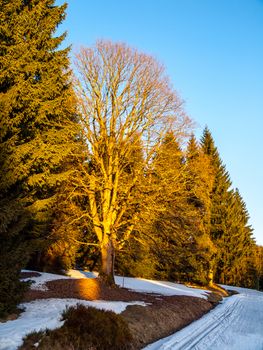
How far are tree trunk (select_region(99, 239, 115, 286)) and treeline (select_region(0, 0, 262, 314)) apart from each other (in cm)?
5

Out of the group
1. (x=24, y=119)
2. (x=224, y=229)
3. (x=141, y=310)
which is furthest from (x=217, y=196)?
(x=24, y=119)

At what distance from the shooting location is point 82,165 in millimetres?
17359

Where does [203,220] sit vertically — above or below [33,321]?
above

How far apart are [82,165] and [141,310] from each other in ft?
27.1

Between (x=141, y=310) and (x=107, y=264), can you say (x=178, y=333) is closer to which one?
(x=141, y=310)

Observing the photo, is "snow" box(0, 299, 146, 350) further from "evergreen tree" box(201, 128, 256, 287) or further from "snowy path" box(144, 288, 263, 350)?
"evergreen tree" box(201, 128, 256, 287)

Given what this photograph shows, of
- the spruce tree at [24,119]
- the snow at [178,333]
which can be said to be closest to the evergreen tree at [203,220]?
the snow at [178,333]

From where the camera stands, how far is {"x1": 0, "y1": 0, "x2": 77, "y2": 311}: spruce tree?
8.37m

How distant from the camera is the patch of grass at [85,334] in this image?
6.24 m

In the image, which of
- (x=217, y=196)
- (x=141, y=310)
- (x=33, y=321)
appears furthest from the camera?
(x=217, y=196)

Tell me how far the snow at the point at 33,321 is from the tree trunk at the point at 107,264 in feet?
16.4

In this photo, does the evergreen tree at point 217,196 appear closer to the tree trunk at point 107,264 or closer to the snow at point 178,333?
the tree trunk at point 107,264

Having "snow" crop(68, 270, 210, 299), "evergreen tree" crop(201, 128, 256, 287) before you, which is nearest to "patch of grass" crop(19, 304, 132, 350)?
"snow" crop(68, 270, 210, 299)

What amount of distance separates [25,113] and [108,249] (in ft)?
28.7
